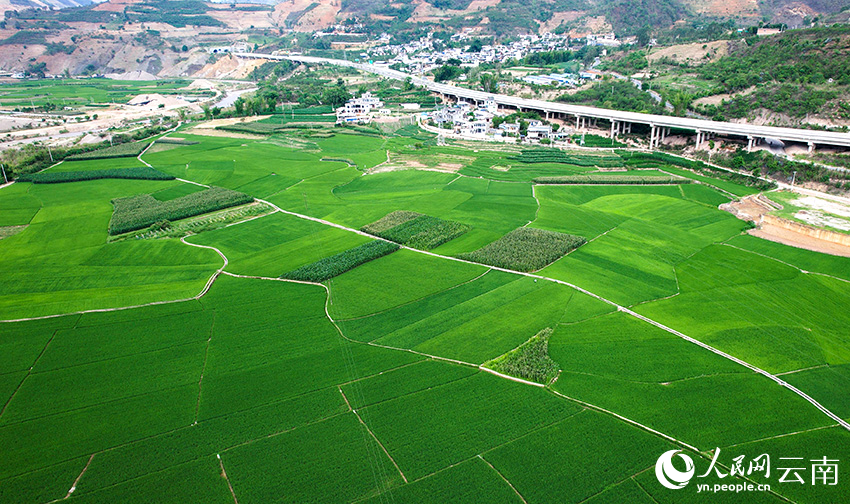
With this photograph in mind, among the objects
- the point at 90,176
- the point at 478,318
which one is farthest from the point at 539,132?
the point at 90,176

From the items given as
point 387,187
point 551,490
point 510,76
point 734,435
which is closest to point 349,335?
point 551,490

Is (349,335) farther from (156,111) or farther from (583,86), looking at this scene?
(156,111)

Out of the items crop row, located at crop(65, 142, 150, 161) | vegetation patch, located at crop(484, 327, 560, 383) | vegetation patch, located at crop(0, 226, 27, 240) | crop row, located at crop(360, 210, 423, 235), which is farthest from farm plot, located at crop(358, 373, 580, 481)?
crop row, located at crop(65, 142, 150, 161)

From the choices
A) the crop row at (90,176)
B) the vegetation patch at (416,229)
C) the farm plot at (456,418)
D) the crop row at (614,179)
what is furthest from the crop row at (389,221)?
the crop row at (90,176)

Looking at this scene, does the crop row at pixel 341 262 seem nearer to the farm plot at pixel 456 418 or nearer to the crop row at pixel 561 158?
the farm plot at pixel 456 418

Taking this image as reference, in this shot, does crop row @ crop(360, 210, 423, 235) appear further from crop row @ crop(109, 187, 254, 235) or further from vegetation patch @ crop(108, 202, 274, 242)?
crop row @ crop(109, 187, 254, 235)

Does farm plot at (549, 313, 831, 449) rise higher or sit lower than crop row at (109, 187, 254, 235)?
lower

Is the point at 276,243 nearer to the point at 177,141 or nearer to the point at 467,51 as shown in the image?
the point at 177,141
